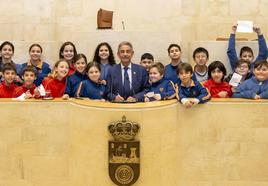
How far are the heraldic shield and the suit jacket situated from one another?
566mm

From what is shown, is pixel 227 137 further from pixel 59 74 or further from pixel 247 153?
pixel 59 74

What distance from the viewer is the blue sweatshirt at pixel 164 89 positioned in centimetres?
534

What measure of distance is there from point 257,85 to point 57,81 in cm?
223

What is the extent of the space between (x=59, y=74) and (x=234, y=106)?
1.96 metres

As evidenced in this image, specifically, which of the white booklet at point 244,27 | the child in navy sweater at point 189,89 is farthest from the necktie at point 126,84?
the white booklet at point 244,27

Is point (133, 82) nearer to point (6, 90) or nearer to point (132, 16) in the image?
point (6, 90)

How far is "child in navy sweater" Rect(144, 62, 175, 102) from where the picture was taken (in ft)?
17.5

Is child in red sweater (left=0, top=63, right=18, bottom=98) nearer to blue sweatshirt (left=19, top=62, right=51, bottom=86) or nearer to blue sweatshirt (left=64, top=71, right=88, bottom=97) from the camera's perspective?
blue sweatshirt (left=19, top=62, right=51, bottom=86)

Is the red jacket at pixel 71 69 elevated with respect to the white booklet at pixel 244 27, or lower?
lower

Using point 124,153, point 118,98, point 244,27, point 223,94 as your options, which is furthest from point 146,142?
point 244,27

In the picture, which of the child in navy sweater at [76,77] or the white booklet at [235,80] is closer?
the child in navy sweater at [76,77]

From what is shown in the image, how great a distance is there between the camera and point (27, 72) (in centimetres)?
554

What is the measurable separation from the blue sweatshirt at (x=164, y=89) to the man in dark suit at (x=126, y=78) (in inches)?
4.1

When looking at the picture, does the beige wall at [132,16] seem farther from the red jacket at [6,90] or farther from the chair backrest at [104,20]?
the red jacket at [6,90]
